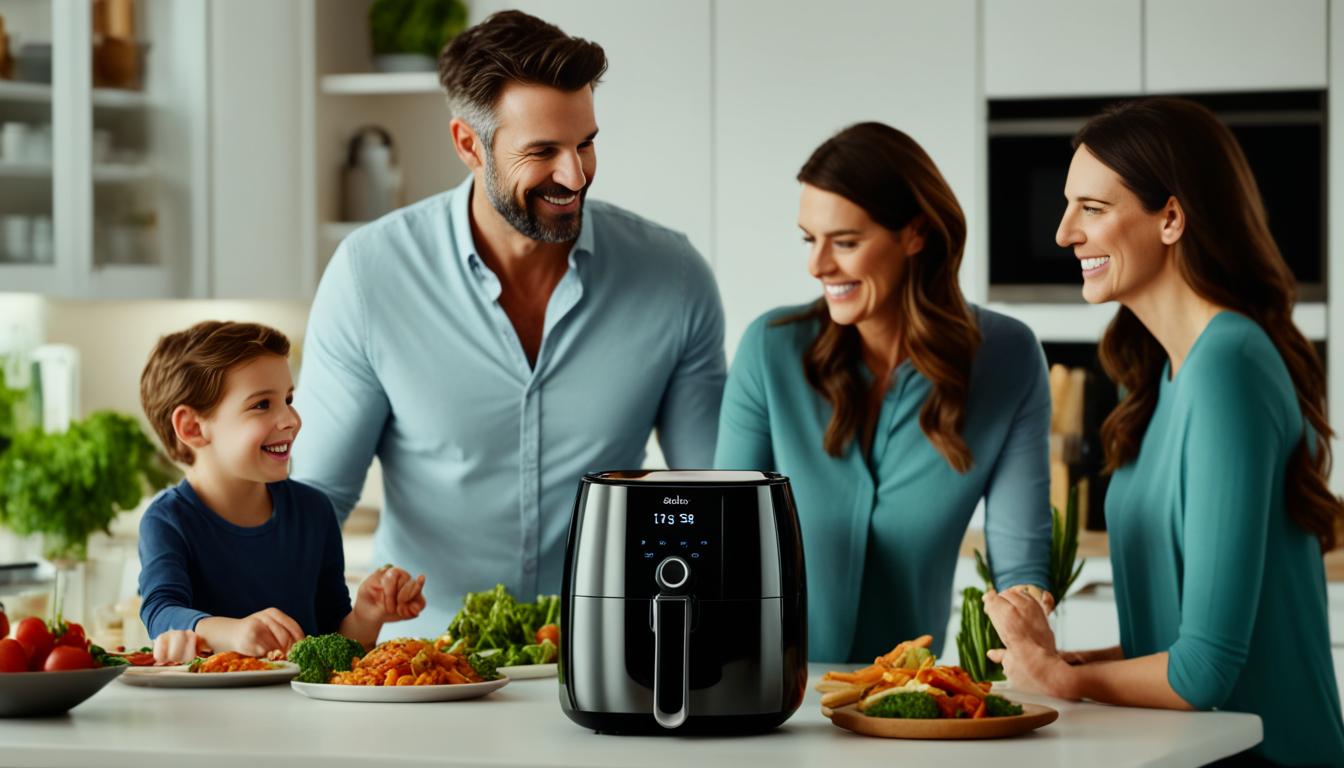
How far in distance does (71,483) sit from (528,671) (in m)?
1.86

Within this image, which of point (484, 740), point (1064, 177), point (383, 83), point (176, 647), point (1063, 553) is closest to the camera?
point (484, 740)

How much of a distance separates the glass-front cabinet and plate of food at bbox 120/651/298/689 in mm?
2137

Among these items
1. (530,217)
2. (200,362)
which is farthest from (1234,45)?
(200,362)

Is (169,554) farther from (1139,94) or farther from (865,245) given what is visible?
(1139,94)

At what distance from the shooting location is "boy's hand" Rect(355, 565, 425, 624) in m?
1.78

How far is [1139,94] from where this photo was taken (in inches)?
140

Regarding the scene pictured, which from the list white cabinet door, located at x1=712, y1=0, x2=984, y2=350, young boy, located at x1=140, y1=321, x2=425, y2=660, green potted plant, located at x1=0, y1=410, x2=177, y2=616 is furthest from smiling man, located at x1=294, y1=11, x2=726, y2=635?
white cabinet door, located at x1=712, y1=0, x2=984, y2=350

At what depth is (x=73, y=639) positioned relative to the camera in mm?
1471

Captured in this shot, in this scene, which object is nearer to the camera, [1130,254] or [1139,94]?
[1130,254]

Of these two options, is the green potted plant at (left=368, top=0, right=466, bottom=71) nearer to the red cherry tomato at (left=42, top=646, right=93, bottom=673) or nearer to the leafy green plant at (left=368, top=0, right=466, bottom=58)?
the leafy green plant at (left=368, top=0, right=466, bottom=58)

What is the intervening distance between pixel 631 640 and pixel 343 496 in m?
0.97

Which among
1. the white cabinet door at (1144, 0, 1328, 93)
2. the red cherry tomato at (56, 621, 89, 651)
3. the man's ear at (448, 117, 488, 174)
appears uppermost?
the white cabinet door at (1144, 0, 1328, 93)

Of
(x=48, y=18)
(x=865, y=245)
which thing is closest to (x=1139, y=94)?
(x=865, y=245)

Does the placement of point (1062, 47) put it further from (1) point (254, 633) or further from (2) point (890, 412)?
(1) point (254, 633)
